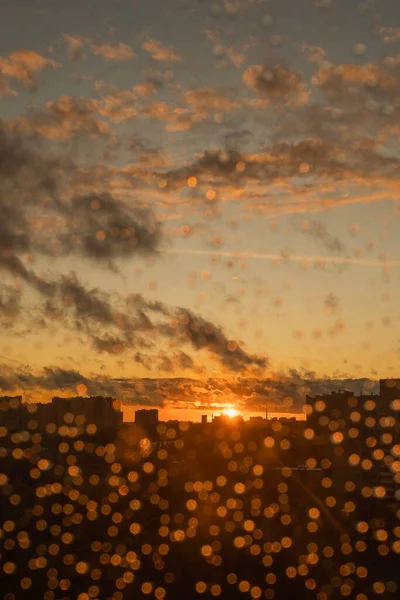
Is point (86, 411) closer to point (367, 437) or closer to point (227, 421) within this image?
point (227, 421)

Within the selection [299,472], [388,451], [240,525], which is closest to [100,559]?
[240,525]

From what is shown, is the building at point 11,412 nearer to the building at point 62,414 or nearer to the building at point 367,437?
the building at point 62,414

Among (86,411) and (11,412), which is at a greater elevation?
(86,411)

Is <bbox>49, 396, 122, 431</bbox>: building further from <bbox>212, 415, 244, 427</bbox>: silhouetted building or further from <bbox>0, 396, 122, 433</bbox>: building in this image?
<bbox>212, 415, 244, 427</bbox>: silhouetted building

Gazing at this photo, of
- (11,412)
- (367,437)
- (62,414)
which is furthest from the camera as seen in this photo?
(62,414)

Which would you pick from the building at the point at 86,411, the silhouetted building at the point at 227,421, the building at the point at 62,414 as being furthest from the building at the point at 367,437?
the building at the point at 86,411

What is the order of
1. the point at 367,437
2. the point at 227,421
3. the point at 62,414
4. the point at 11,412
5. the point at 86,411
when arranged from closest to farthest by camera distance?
the point at 367,437, the point at 11,412, the point at 62,414, the point at 86,411, the point at 227,421

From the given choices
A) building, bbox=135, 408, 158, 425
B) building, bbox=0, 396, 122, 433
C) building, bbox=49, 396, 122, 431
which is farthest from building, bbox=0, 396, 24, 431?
building, bbox=135, 408, 158, 425

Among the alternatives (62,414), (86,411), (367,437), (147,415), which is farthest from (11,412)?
(367,437)

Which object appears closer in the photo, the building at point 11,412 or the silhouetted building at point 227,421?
the building at point 11,412

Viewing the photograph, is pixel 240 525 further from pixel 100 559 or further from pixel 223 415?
pixel 223 415

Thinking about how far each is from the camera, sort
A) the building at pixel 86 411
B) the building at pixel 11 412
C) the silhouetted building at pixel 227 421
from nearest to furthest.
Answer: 1. the building at pixel 11 412
2. the building at pixel 86 411
3. the silhouetted building at pixel 227 421

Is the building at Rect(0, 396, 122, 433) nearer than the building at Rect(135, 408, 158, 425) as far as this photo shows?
Yes

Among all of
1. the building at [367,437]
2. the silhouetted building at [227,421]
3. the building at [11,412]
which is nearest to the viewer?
the building at [367,437]
